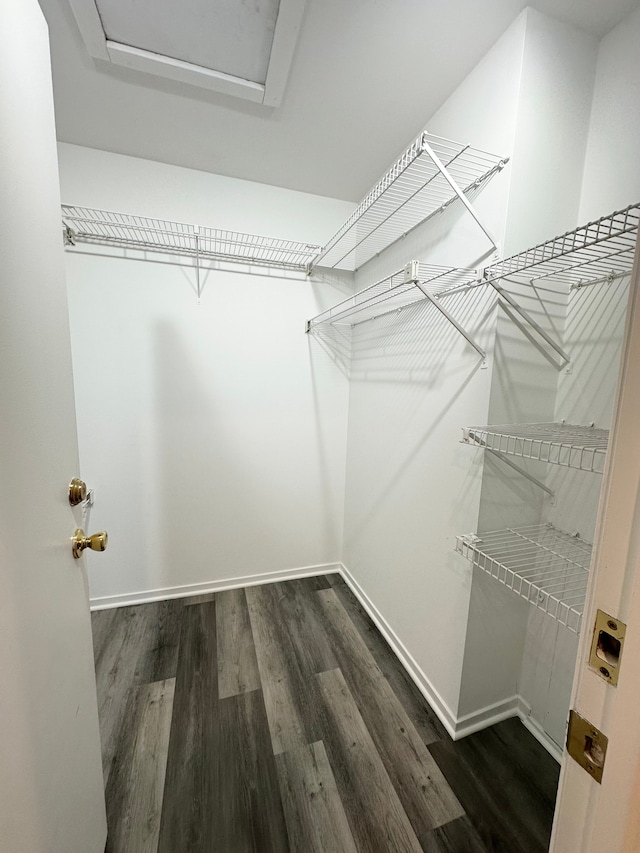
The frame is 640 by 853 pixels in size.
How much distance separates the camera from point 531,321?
115cm

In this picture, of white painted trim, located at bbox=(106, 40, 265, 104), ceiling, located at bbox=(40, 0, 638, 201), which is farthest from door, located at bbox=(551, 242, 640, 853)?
white painted trim, located at bbox=(106, 40, 265, 104)

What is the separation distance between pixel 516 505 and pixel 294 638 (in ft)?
4.46

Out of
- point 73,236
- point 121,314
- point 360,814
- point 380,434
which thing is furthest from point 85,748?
point 73,236

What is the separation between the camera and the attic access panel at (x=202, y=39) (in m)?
1.06

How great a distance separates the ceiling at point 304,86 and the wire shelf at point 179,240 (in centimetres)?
34

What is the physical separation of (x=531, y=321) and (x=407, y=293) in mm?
649

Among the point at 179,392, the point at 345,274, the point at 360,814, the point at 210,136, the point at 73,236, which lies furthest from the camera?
the point at 345,274

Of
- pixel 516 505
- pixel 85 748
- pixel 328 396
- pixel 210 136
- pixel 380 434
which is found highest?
pixel 210 136

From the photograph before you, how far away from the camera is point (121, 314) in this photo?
1.85 meters

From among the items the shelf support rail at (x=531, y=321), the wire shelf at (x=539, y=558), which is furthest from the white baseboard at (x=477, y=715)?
the shelf support rail at (x=531, y=321)

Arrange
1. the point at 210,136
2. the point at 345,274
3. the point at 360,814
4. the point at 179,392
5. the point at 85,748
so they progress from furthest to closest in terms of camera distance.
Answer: the point at 345,274 → the point at 179,392 → the point at 210,136 → the point at 360,814 → the point at 85,748

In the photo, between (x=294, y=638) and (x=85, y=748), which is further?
(x=294, y=638)

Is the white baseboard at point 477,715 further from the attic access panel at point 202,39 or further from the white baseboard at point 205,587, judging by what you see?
the attic access panel at point 202,39

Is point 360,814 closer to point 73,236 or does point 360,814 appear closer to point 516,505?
point 516,505
